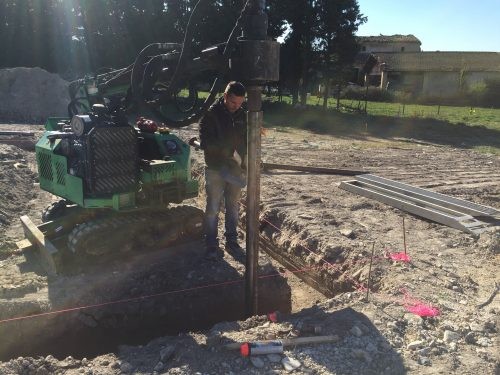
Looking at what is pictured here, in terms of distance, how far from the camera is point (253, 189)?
4008 millimetres

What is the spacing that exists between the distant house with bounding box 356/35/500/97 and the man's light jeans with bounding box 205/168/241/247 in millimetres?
29814

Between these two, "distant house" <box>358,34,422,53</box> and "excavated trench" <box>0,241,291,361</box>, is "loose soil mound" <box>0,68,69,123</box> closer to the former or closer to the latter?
"excavated trench" <box>0,241,291,361</box>

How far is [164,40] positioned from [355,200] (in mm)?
18858

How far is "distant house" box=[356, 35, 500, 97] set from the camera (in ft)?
117

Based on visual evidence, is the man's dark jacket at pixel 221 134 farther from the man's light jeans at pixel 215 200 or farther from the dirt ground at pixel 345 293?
the dirt ground at pixel 345 293

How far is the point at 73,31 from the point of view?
28578mm

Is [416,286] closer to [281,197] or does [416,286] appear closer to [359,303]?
[359,303]

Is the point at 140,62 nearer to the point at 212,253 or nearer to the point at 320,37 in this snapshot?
the point at 212,253

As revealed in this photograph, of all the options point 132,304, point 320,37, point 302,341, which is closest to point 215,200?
point 132,304

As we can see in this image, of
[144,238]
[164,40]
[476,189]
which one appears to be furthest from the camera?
[164,40]

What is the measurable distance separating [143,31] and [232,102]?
22647mm

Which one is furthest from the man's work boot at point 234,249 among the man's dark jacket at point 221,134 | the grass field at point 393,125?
the grass field at point 393,125

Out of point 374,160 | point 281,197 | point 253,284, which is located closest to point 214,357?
point 253,284

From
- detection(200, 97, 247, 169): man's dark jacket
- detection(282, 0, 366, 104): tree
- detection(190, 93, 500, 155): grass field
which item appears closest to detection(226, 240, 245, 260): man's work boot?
detection(200, 97, 247, 169): man's dark jacket
